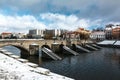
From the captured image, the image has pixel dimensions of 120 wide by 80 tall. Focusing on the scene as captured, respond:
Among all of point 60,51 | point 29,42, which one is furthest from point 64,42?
point 29,42

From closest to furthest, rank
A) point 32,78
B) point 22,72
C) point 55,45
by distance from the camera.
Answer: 1. point 32,78
2. point 22,72
3. point 55,45

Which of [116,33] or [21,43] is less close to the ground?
[116,33]

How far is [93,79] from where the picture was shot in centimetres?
3253

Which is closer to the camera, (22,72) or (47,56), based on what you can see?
(22,72)

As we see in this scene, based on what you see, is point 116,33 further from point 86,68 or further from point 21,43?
point 86,68

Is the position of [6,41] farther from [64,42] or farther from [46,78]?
[46,78]

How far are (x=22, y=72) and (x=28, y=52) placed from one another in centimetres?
4902

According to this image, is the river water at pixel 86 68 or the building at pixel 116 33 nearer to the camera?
the river water at pixel 86 68

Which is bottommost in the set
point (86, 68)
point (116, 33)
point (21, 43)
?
point (86, 68)

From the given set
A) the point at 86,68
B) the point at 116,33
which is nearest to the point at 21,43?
the point at 86,68

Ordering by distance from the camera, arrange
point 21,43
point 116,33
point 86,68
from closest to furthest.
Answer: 1. point 86,68
2. point 21,43
3. point 116,33

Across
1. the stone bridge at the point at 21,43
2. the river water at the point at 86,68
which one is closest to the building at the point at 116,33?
the stone bridge at the point at 21,43

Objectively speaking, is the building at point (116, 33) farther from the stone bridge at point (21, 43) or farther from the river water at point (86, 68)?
the river water at point (86, 68)

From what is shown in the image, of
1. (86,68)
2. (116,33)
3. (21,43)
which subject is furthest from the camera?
(116,33)
